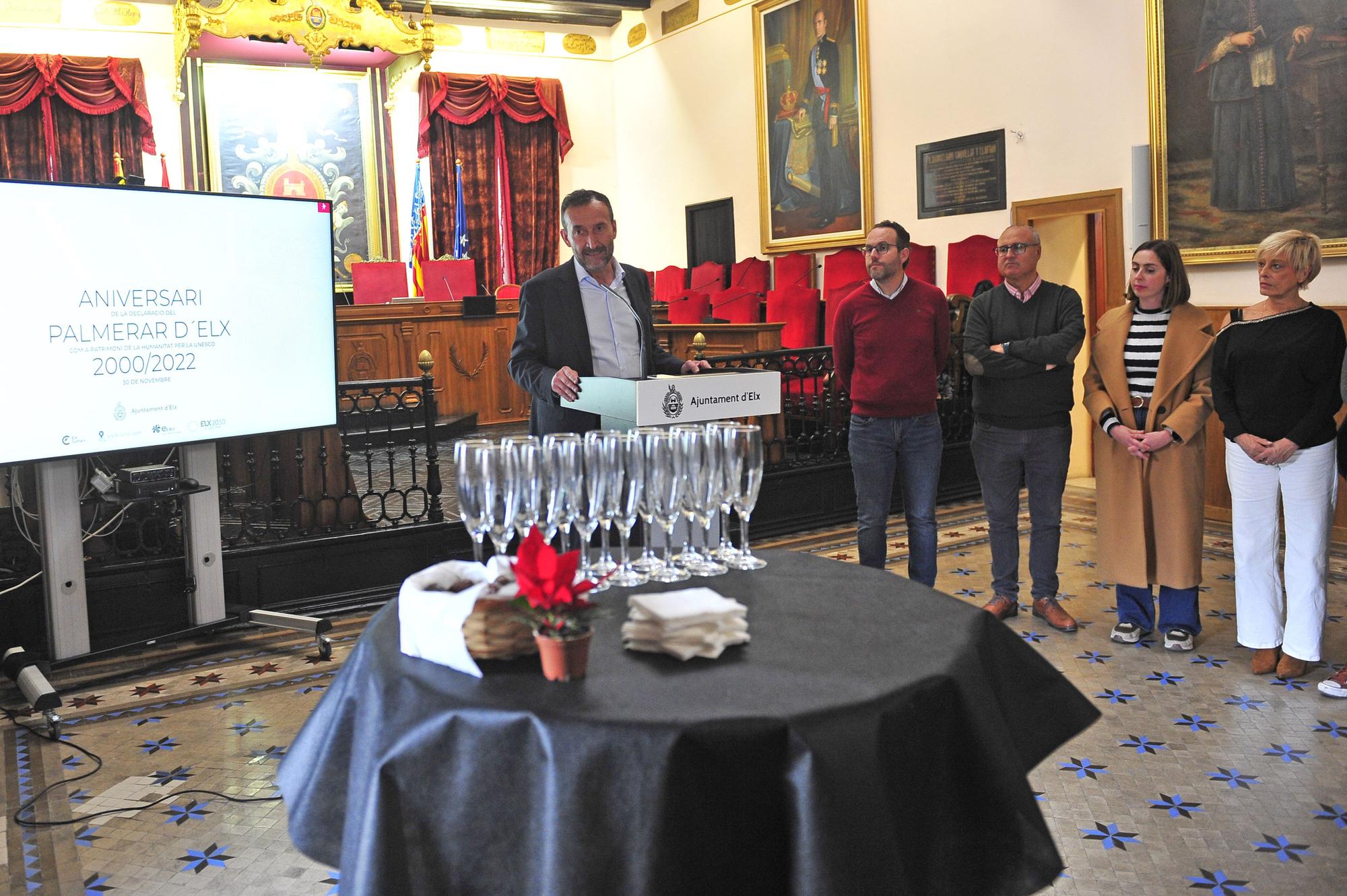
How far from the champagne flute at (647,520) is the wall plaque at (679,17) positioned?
1118 centimetres

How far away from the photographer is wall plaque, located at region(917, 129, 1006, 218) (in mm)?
8297

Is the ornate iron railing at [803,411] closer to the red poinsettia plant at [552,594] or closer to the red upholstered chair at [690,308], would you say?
the red upholstered chair at [690,308]

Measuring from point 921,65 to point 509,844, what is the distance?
8818 mm

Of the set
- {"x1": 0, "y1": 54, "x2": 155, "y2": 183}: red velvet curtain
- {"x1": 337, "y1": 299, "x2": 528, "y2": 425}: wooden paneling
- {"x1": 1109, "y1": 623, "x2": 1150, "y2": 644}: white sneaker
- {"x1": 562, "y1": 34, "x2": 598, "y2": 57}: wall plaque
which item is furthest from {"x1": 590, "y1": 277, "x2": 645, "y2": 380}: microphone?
{"x1": 562, "y1": 34, "x2": 598, "y2": 57}: wall plaque

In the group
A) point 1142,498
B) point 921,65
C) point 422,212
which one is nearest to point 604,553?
point 1142,498

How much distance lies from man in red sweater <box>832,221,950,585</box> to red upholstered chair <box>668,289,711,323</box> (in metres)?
6.48

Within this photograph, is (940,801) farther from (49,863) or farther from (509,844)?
(49,863)

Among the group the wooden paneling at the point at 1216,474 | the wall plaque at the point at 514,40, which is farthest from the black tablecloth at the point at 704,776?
the wall plaque at the point at 514,40

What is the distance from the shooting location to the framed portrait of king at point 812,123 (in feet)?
31.8

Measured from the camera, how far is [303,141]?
12.4 metres

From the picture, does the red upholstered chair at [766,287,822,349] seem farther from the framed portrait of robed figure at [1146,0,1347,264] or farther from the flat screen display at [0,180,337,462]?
the flat screen display at [0,180,337,462]

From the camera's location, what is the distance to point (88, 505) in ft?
15.3

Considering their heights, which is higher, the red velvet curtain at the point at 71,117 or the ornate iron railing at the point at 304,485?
the red velvet curtain at the point at 71,117

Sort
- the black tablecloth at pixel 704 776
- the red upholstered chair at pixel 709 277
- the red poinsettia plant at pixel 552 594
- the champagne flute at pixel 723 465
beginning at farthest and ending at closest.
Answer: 1. the red upholstered chair at pixel 709 277
2. the champagne flute at pixel 723 465
3. the red poinsettia plant at pixel 552 594
4. the black tablecloth at pixel 704 776
